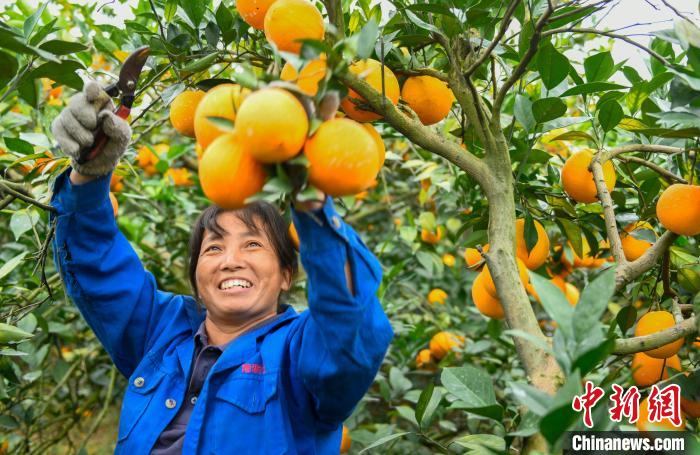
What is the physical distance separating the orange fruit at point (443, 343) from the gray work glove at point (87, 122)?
153cm

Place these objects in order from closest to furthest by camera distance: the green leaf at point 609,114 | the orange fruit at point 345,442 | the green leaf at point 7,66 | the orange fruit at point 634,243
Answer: the green leaf at point 7,66
the green leaf at point 609,114
the orange fruit at point 634,243
the orange fruit at point 345,442

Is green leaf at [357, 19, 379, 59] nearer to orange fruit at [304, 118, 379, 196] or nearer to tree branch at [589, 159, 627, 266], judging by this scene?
orange fruit at [304, 118, 379, 196]

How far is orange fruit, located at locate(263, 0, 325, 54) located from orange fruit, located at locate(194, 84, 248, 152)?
0.15 meters

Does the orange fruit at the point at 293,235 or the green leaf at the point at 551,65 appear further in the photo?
the orange fruit at the point at 293,235

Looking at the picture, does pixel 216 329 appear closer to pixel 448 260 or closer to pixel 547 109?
pixel 547 109

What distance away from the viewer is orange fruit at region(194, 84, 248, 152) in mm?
799

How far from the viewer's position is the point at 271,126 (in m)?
0.67

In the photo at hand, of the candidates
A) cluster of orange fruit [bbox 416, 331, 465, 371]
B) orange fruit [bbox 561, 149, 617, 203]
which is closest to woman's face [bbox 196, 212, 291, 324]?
orange fruit [bbox 561, 149, 617, 203]

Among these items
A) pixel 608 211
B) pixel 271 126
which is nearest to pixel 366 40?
pixel 271 126

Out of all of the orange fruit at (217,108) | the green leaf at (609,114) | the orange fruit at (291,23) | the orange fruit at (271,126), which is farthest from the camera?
the green leaf at (609,114)

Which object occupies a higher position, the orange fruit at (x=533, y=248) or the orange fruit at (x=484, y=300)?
the orange fruit at (x=533, y=248)

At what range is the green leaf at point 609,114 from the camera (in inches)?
49.2

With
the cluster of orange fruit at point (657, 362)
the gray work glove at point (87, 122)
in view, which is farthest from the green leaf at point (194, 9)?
the cluster of orange fruit at point (657, 362)

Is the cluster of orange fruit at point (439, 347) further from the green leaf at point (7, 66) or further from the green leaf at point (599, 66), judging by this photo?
the green leaf at point (7, 66)
